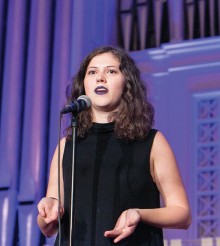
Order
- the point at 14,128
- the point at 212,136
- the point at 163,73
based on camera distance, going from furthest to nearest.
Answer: the point at 14,128 → the point at 163,73 → the point at 212,136

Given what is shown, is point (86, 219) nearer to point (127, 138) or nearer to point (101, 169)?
point (101, 169)

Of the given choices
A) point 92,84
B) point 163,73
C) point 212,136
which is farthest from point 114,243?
point 163,73

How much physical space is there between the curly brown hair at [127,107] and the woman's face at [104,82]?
0.02m

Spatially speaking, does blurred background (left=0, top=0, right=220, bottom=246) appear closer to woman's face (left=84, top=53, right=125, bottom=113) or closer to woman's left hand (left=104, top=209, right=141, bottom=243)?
woman's face (left=84, top=53, right=125, bottom=113)

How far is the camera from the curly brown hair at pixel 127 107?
1787 millimetres

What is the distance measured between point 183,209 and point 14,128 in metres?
1.95

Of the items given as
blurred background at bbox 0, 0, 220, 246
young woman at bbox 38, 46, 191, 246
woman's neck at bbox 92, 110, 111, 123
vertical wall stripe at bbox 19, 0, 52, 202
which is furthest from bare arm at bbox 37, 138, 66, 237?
vertical wall stripe at bbox 19, 0, 52, 202

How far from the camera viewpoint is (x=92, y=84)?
182cm

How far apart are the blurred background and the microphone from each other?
141 centimetres

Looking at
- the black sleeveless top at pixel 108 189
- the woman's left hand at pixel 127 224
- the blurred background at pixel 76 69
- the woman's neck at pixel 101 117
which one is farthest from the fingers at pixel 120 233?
the blurred background at pixel 76 69

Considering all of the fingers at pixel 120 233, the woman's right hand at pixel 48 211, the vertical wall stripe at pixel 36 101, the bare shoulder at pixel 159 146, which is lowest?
the fingers at pixel 120 233

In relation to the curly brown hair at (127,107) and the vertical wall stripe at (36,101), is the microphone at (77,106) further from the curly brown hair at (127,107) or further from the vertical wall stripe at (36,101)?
Answer: the vertical wall stripe at (36,101)

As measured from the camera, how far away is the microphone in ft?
5.30

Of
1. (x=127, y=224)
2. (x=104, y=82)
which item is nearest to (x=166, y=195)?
(x=127, y=224)
